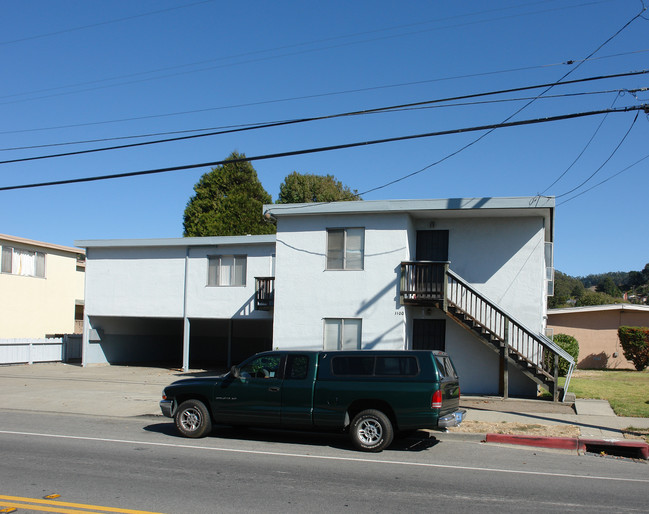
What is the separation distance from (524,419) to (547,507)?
23.7 feet

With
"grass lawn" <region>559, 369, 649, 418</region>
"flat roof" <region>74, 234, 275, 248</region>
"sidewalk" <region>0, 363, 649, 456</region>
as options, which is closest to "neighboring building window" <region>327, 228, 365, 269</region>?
"sidewalk" <region>0, 363, 649, 456</region>

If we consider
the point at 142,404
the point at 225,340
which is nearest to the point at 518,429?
the point at 142,404

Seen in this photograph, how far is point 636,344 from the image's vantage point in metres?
27.7

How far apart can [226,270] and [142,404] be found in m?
10.4

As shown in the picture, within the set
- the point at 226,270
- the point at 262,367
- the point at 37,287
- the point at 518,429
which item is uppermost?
the point at 226,270

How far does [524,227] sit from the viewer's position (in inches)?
752

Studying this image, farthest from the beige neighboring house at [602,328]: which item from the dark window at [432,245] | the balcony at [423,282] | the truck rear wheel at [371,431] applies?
the truck rear wheel at [371,431]

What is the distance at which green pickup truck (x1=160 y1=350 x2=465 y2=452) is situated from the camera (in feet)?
35.0

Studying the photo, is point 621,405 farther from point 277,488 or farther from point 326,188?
point 326,188

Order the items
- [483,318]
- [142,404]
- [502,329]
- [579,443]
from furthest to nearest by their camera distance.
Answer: [502,329], [483,318], [142,404], [579,443]

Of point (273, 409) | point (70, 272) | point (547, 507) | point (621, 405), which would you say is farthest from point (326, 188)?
point (547, 507)

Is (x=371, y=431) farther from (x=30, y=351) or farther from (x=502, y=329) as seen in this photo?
(x=30, y=351)

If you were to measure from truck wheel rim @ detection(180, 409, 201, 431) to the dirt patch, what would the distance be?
4.99 metres

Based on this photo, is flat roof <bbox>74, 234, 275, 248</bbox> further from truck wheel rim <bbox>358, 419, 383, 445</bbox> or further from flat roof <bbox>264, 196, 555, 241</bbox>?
truck wheel rim <bbox>358, 419, 383, 445</bbox>
